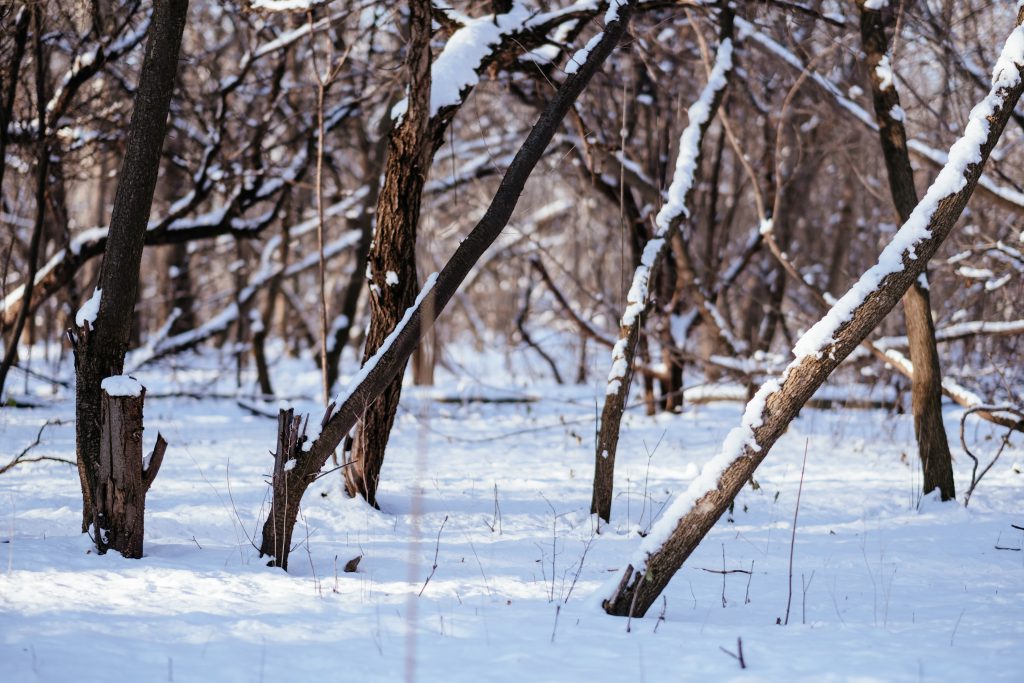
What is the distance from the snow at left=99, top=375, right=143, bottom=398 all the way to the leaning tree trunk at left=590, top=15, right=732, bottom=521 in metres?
2.64

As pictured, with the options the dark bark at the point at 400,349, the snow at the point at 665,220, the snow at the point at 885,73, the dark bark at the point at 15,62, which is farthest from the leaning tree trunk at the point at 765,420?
the dark bark at the point at 15,62

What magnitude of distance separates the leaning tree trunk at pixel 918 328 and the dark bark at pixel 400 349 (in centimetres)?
289

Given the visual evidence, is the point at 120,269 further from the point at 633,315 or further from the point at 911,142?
the point at 911,142

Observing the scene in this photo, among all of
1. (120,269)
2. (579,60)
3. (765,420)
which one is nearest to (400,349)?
(120,269)

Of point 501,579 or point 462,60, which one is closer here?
point 501,579

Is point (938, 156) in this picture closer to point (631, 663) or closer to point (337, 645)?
point (631, 663)

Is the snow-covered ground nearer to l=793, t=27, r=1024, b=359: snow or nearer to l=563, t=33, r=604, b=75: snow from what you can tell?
l=793, t=27, r=1024, b=359: snow

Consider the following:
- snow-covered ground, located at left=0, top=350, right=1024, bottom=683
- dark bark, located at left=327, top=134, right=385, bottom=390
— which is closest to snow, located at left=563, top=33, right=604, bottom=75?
snow-covered ground, located at left=0, top=350, right=1024, bottom=683

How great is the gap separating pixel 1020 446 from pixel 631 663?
22.3 ft

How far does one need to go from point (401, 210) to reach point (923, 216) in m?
2.97

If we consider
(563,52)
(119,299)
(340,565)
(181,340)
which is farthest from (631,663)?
(181,340)

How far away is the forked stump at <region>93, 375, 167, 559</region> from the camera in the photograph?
13.6 ft

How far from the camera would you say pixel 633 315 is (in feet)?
18.3

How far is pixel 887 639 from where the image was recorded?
3.60 metres
